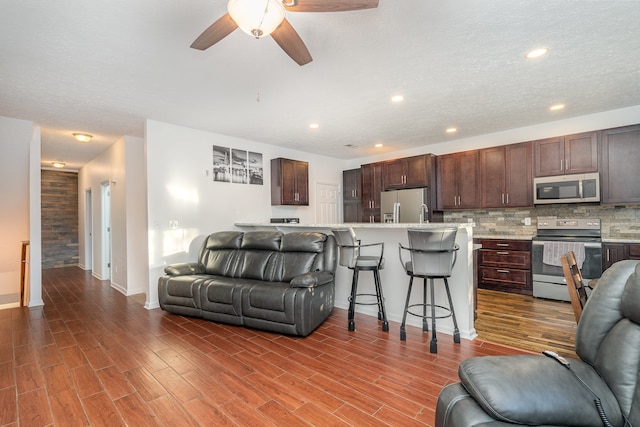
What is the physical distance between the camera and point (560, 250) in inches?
165

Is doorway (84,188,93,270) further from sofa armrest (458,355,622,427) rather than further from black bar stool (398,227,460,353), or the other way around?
sofa armrest (458,355,622,427)

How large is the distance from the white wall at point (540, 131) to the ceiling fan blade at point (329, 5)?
4466 millimetres

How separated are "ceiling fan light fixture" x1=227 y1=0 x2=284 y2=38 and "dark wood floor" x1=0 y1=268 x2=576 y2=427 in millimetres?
2287

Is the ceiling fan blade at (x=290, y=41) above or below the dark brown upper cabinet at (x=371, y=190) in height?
above

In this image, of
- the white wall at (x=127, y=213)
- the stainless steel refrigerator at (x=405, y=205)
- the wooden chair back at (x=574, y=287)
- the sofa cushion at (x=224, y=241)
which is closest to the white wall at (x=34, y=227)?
the white wall at (x=127, y=213)

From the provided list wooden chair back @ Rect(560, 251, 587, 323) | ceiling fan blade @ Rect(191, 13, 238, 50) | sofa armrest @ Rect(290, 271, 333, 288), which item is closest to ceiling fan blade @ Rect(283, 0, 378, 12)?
ceiling fan blade @ Rect(191, 13, 238, 50)

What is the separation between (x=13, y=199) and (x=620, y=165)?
27.5 ft

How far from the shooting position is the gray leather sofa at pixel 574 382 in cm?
101

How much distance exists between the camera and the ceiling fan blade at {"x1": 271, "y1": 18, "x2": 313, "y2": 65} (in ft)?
5.94

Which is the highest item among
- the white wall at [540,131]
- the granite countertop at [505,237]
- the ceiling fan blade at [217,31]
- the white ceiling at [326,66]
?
the white ceiling at [326,66]

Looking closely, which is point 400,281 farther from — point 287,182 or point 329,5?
point 287,182

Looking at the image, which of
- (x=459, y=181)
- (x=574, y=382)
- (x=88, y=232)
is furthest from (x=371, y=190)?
(x=88, y=232)

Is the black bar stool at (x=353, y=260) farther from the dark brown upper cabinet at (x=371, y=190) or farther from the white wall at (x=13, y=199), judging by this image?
the white wall at (x=13, y=199)

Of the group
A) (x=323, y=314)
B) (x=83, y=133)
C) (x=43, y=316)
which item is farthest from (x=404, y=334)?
(x=83, y=133)
